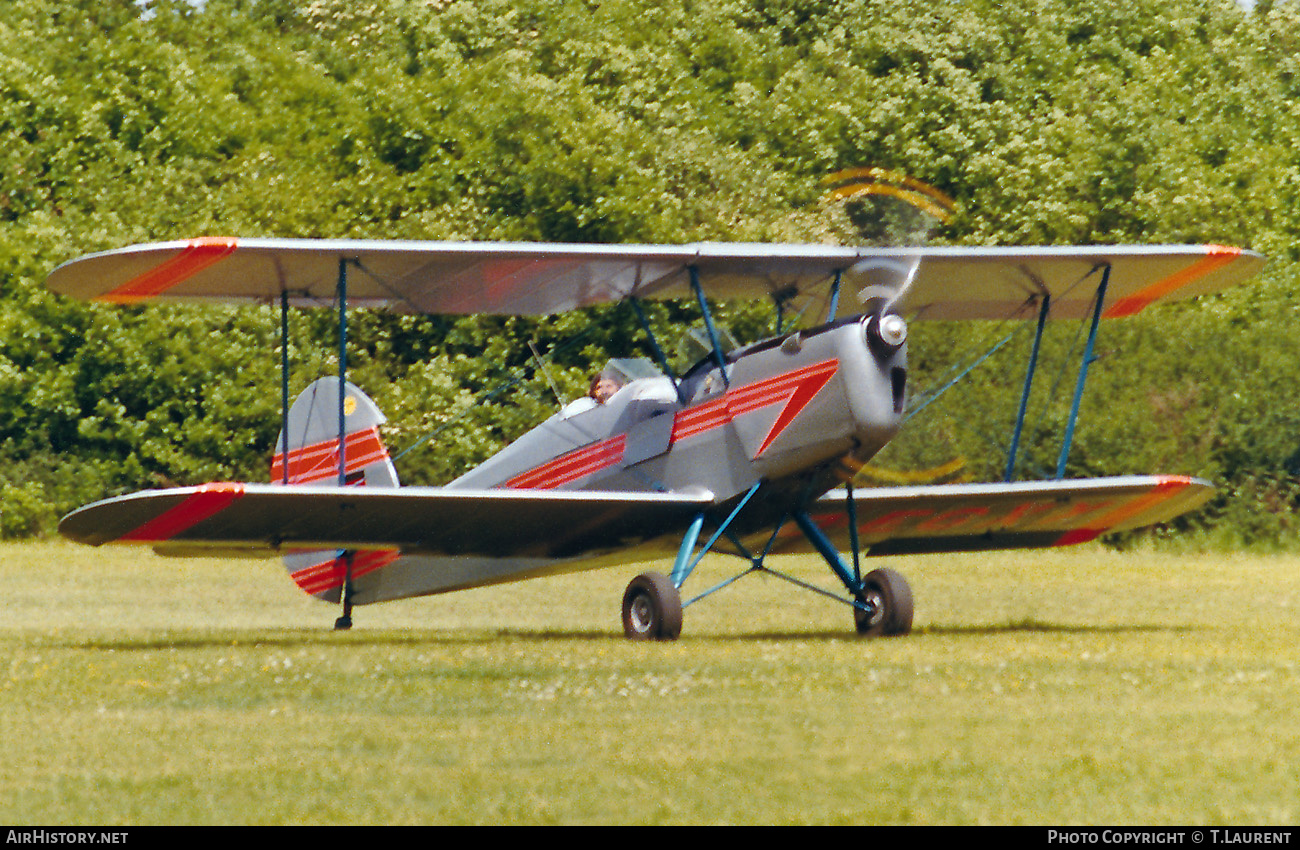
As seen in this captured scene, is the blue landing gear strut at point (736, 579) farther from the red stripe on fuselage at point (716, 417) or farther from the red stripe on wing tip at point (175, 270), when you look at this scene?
the red stripe on wing tip at point (175, 270)

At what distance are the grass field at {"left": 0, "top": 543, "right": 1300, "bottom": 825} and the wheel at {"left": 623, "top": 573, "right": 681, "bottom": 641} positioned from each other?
A: 0.88 ft

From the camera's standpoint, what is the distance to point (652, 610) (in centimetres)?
1092

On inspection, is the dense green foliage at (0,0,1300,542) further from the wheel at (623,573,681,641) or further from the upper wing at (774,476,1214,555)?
the wheel at (623,573,681,641)

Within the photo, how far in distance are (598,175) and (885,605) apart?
23578 mm

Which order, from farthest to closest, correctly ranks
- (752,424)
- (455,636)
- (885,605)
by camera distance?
(455,636)
(885,605)
(752,424)

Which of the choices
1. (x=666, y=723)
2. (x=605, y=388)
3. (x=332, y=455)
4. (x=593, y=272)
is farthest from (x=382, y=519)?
(x=666, y=723)

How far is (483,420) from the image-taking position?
31219 mm

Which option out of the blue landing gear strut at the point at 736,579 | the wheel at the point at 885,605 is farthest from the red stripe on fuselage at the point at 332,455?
the wheel at the point at 885,605

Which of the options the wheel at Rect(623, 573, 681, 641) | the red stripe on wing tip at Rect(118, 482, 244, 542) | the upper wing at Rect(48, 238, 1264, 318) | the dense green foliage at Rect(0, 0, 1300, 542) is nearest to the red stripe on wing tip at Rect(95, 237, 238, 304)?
the upper wing at Rect(48, 238, 1264, 318)

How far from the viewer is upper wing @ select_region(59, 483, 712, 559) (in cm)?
1056

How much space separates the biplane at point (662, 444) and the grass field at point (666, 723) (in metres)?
0.60

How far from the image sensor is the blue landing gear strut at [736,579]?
1087cm

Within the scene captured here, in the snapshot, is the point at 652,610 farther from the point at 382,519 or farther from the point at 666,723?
the point at 666,723
